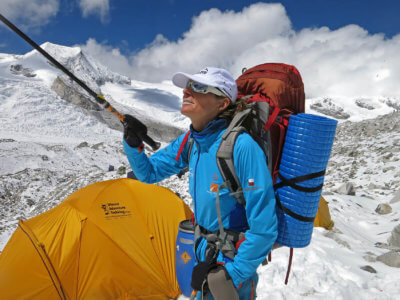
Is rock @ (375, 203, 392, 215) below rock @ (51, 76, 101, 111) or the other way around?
below

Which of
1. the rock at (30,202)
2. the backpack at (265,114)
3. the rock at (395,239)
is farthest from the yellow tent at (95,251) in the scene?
the rock at (30,202)

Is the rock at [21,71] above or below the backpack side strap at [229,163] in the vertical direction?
above

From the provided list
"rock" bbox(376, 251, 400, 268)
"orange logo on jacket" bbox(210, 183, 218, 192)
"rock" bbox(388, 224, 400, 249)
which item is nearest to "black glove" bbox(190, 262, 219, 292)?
"orange logo on jacket" bbox(210, 183, 218, 192)

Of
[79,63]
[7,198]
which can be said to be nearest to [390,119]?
[7,198]

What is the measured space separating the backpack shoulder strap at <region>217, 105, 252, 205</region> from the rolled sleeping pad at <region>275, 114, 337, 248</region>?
1.33 ft

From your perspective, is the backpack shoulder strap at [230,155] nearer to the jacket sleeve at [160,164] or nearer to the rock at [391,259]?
the jacket sleeve at [160,164]

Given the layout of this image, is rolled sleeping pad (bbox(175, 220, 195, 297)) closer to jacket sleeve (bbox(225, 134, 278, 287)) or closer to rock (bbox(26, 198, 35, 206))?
jacket sleeve (bbox(225, 134, 278, 287))

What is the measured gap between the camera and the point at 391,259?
17.8 ft

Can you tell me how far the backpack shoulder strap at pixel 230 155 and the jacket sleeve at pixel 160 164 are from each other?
2.74ft

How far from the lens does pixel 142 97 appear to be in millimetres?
90125

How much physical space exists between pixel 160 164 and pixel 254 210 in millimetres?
1314

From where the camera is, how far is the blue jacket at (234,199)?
203 centimetres

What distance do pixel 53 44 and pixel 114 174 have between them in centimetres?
9059

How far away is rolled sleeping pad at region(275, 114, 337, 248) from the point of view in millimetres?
2232
